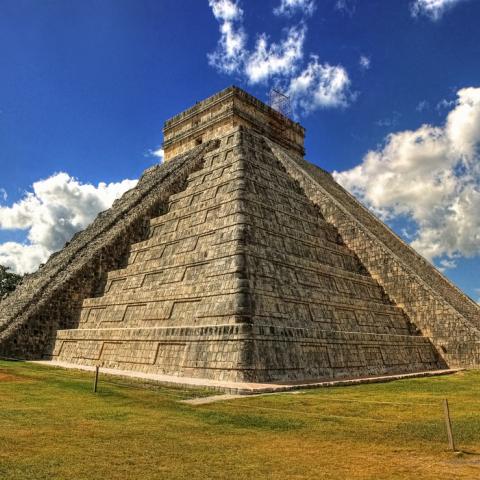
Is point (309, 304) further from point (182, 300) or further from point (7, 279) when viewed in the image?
point (7, 279)

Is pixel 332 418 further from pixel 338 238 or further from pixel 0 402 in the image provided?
pixel 338 238

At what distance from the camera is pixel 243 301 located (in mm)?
10969

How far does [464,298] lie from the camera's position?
65.9ft

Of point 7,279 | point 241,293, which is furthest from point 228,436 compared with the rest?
point 7,279

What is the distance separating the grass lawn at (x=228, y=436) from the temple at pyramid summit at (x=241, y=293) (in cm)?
205

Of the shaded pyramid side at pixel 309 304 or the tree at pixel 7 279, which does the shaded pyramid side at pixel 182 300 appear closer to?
the shaded pyramid side at pixel 309 304

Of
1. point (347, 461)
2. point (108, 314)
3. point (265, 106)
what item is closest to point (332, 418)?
point (347, 461)

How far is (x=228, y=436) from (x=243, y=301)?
5.42m

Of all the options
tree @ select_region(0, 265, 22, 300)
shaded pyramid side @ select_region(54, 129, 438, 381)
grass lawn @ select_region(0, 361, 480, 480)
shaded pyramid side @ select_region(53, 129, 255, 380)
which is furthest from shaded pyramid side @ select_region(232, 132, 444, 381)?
tree @ select_region(0, 265, 22, 300)

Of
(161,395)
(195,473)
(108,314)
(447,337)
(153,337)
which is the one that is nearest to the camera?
(195,473)

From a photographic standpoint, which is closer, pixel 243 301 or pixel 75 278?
pixel 243 301

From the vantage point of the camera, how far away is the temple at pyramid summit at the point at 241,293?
36.1 ft

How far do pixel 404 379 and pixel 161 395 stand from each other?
693cm

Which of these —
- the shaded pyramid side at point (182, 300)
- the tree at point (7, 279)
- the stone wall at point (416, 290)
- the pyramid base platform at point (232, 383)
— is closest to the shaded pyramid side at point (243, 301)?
the shaded pyramid side at point (182, 300)
